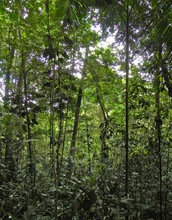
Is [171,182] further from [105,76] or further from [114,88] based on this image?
[114,88]

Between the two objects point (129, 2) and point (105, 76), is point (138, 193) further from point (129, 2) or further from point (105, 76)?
point (105, 76)

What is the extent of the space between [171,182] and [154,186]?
0.32 metres

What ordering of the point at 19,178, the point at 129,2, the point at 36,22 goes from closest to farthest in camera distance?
the point at 129,2
the point at 36,22
the point at 19,178

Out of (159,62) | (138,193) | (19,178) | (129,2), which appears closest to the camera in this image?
(129,2)

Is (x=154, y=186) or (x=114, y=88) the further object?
(x=114, y=88)

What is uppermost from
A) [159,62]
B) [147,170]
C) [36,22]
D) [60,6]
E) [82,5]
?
[36,22]

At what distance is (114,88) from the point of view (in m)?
7.11

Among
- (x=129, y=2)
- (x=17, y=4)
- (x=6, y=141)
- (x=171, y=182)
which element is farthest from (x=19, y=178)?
(x=129, y=2)

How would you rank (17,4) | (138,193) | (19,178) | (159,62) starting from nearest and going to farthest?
1. (159,62)
2. (17,4)
3. (138,193)
4. (19,178)

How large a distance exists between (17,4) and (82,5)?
1383 millimetres

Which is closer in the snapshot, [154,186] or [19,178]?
[154,186]

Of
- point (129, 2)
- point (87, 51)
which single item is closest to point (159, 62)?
point (129, 2)

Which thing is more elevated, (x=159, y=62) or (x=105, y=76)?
(x=105, y=76)

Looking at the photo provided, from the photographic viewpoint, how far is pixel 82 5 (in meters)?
2.59
